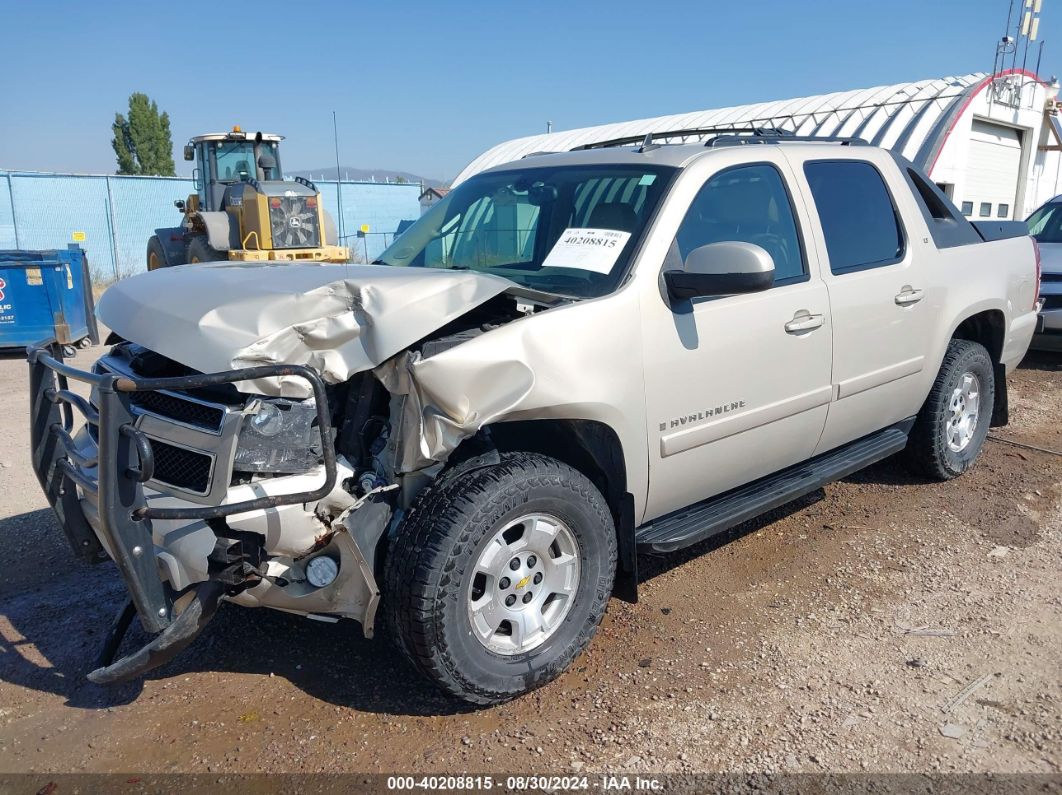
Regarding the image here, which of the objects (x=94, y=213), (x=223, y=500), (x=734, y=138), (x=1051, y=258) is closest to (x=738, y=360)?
(x=734, y=138)

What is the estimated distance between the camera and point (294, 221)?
13.0m

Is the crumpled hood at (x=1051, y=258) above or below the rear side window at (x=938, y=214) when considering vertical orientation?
below

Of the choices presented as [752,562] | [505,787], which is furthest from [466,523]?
[752,562]

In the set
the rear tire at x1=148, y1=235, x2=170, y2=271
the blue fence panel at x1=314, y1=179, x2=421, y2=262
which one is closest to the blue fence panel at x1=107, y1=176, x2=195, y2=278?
the blue fence panel at x1=314, y1=179, x2=421, y2=262

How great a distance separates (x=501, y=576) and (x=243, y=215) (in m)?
11.5

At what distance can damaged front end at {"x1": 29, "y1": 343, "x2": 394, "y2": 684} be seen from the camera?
2459 mm

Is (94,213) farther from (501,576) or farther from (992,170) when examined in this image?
(501,576)

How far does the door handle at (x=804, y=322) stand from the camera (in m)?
3.68

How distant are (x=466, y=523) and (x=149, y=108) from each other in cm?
5108

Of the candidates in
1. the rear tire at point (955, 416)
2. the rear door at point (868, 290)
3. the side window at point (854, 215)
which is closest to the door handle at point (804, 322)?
the rear door at point (868, 290)

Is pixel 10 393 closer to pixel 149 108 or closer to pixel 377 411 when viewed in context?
pixel 377 411

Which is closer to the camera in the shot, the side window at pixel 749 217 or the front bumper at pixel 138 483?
the front bumper at pixel 138 483

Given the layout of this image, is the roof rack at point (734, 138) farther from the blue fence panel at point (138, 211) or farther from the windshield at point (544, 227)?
the blue fence panel at point (138, 211)

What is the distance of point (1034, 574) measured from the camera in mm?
4008
